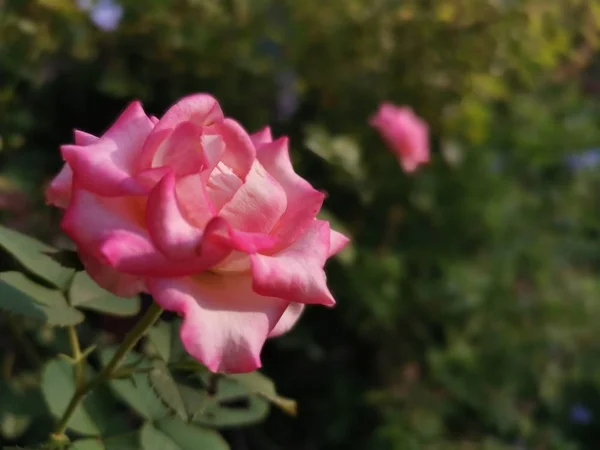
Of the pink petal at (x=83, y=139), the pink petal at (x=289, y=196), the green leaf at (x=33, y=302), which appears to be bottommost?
the green leaf at (x=33, y=302)

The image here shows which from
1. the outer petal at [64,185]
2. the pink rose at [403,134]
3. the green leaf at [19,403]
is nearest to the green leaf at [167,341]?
the outer petal at [64,185]

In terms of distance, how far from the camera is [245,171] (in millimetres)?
384

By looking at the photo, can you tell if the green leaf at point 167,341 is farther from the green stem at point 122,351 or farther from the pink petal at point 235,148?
the pink petal at point 235,148

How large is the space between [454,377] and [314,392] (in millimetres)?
253

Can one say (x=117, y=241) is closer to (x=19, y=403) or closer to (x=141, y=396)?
(x=141, y=396)

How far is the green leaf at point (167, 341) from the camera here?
1.50 ft

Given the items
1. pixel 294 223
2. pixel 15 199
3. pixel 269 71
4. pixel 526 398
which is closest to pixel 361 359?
pixel 526 398

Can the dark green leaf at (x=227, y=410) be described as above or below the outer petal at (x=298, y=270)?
below

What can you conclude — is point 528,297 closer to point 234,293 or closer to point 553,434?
point 553,434

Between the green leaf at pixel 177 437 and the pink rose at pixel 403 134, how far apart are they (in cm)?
63

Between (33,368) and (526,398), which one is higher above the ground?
(33,368)

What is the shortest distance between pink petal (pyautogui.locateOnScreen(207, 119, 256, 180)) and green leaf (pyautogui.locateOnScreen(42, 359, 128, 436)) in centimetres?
23

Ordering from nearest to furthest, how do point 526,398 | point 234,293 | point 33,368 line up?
point 234,293 < point 33,368 < point 526,398

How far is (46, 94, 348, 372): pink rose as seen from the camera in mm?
334
